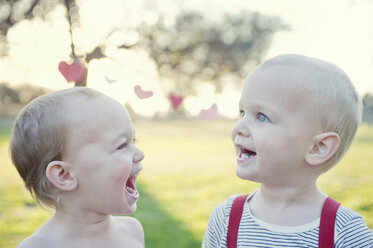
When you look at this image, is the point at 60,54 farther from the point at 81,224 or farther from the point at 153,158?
the point at 153,158

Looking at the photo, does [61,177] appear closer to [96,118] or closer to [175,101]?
[96,118]

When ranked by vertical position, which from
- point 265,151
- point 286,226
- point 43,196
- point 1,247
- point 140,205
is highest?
point 265,151

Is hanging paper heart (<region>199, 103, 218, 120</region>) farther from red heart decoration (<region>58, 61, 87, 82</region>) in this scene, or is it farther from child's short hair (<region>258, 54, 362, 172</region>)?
child's short hair (<region>258, 54, 362, 172</region>)

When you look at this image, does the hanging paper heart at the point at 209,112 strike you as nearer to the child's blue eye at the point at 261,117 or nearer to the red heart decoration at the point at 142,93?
the red heart decoration at the point at 142,93

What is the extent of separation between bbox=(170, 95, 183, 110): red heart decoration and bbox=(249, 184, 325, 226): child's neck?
7.08ft

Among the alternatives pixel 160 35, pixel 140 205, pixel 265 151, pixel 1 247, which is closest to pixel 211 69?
pixel 160 35

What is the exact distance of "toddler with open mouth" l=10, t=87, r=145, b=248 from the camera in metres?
1.60

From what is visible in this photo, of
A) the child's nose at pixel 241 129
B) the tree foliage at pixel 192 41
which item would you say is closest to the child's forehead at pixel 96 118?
the child's nose at pixel 241 129

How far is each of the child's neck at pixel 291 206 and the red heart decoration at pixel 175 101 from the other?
2.16 m

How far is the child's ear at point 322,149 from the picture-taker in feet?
5.20

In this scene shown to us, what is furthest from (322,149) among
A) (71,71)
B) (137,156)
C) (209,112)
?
(209,112)

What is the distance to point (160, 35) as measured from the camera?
14.0ft

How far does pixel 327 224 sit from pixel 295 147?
30 centimetres

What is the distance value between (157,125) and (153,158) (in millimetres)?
2544
